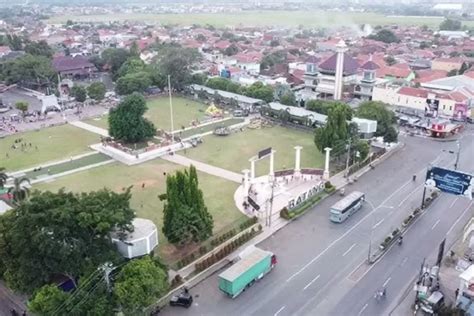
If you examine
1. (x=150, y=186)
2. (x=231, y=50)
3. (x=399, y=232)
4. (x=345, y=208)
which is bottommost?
(x=150, y=186)

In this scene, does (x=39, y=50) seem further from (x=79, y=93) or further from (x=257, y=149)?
(x=257, y=149)

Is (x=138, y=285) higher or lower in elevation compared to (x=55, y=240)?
lower

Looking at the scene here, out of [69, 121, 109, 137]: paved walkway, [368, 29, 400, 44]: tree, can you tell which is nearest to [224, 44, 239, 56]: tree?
[368, 29, 400, 44]: tree

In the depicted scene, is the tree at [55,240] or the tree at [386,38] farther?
the tree at [386,38]

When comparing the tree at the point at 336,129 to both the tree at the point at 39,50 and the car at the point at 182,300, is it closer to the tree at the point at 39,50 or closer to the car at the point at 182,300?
the car at the point at 182,300

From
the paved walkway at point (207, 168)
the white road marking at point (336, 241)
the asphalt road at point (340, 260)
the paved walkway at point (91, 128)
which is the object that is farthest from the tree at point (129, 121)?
the white road marking at point (336, 241)

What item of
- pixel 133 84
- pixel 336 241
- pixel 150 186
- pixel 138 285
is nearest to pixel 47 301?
pixel 138 285

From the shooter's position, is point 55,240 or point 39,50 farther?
point 39,50

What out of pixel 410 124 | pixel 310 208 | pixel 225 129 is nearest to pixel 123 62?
pixel 225 129
